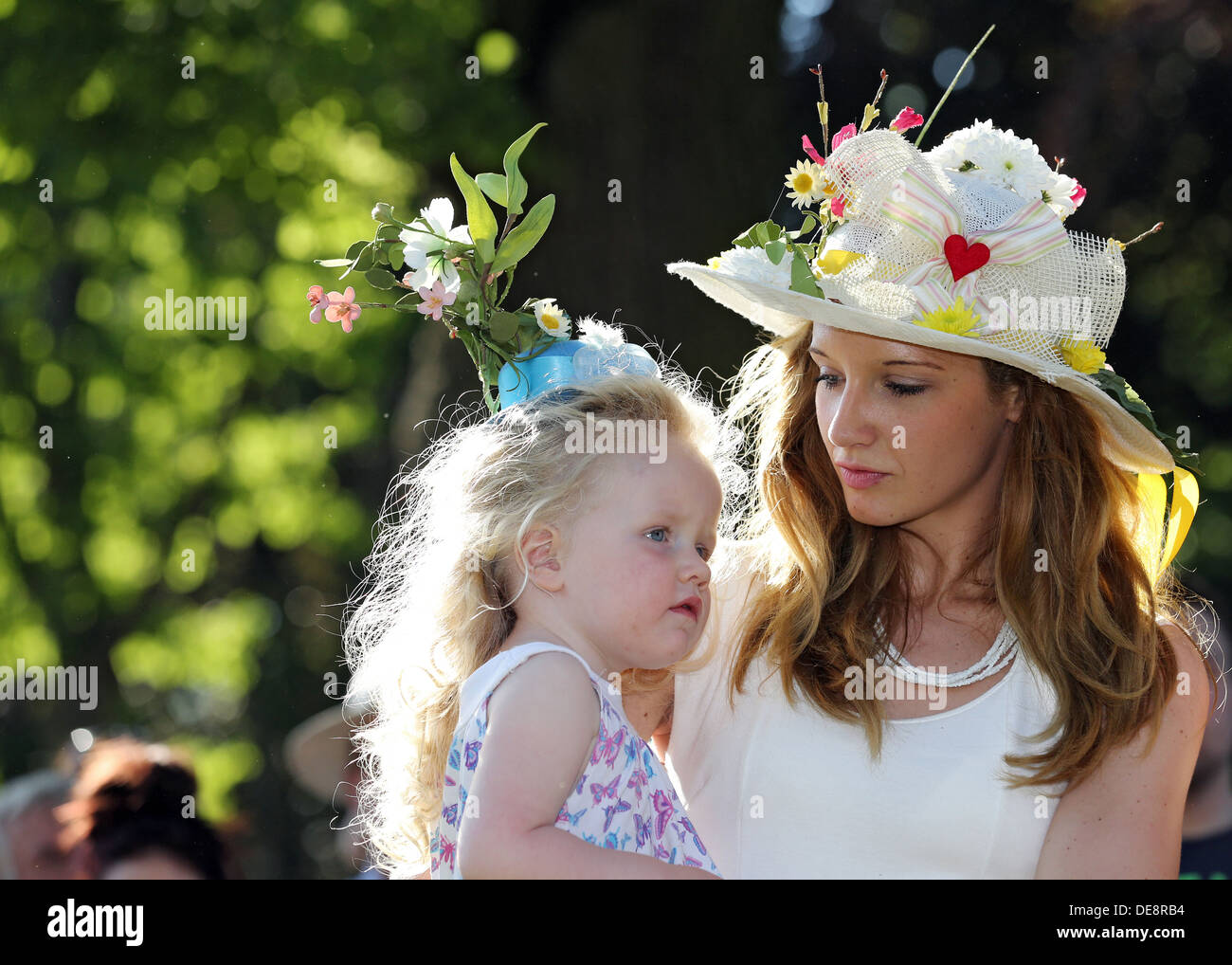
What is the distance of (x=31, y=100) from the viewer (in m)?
6.91

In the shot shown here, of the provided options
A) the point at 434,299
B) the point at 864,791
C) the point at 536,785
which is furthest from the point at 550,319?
the point at 864,791

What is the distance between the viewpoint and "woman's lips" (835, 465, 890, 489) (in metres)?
2.49

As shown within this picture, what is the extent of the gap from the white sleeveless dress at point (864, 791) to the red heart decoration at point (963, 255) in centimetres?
71

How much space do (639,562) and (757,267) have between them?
0.69 meters

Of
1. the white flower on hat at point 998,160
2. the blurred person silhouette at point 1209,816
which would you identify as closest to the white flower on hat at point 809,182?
the white flower on hat at point 998,160

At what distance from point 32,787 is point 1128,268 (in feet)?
21.1

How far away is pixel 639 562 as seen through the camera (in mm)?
2199

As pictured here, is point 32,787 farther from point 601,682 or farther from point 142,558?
point 142,558

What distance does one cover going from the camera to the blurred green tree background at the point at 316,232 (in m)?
6.30

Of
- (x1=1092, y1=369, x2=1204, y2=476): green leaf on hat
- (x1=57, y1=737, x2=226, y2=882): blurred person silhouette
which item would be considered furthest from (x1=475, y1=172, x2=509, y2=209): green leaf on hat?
(x1=57, y1=737, x2=226, y2=882): blurred person silhouette

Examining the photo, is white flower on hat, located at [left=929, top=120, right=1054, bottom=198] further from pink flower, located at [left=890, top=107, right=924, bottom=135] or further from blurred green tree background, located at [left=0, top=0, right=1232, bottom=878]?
blurred green tree background, located at [left=0, top=0, right=1232, bottom=878]

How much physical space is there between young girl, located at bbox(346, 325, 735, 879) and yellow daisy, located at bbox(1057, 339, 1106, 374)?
66 centimetres

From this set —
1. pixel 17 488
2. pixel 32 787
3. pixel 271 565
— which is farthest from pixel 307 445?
pixel 32 787

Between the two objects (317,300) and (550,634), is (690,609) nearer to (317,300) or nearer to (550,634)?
(550,634)
